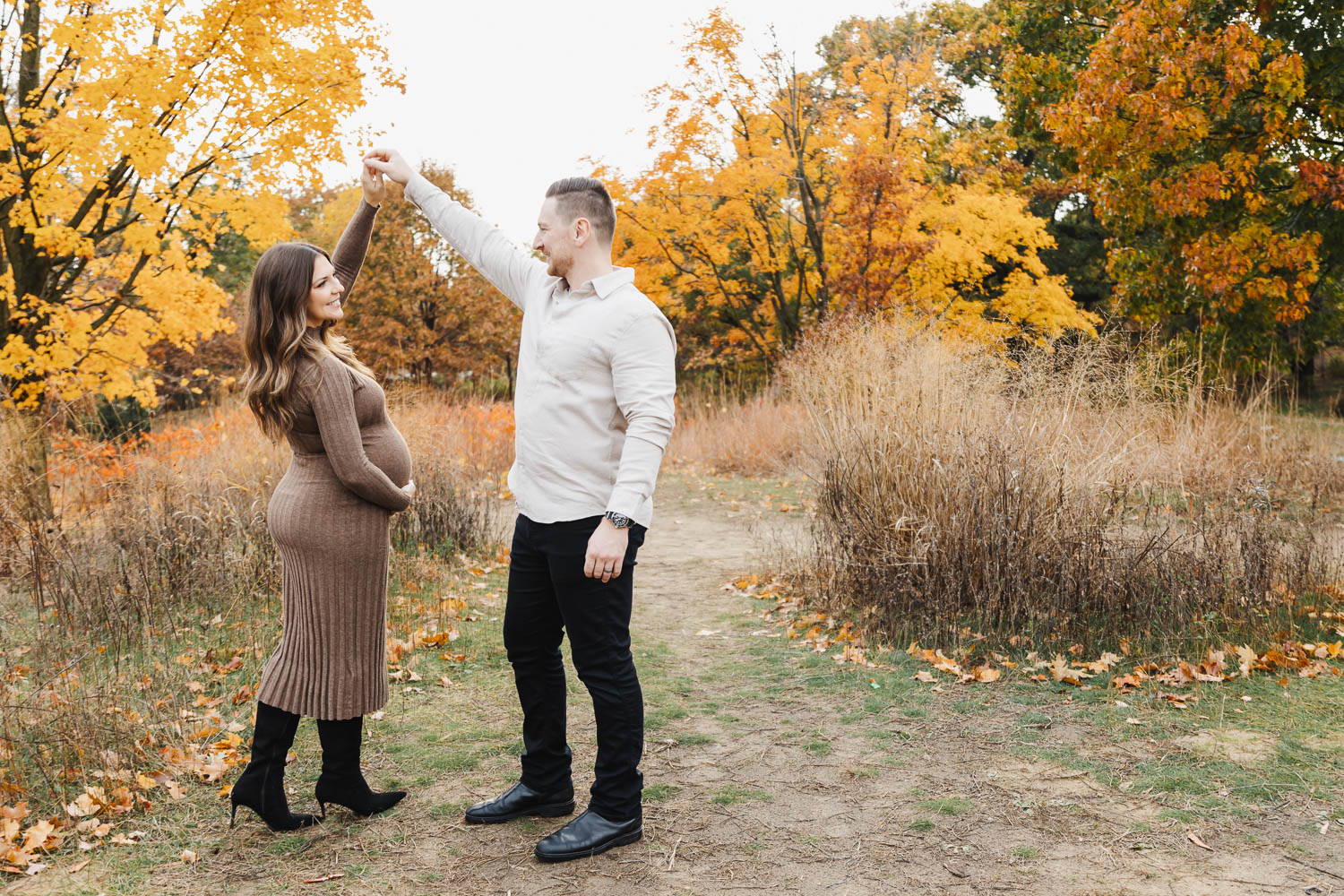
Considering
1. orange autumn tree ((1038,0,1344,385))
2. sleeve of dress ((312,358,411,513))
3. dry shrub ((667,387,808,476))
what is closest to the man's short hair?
sleeve of dress ((312,358,411,513))

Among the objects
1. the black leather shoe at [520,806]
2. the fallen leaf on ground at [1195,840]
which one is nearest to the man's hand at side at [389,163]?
the black leather shoe at [520,806]

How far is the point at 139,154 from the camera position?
7.81m

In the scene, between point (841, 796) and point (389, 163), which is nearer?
point (389, 163)

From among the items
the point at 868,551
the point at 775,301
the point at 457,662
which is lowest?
the point at 457,662

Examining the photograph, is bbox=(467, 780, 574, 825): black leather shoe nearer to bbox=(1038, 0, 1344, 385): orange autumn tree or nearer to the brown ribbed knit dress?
the brown ribbed knit dress

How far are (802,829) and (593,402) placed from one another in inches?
64.2

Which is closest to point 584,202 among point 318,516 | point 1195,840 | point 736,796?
point 318,516

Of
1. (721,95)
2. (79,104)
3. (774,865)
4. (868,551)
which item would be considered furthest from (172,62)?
(721,95)

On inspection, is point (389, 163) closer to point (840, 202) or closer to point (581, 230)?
point (581, 230)

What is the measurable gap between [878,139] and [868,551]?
1345 centimetres

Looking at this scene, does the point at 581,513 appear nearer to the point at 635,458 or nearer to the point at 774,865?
the point at 635,458

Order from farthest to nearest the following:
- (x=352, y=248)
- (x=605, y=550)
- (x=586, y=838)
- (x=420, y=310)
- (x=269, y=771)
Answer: (x=420, y=310) → (x=352, y=248) → (x=269, y=771) → (x=586, y=838) → (x=605, y=550)

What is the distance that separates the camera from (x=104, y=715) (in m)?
3.92

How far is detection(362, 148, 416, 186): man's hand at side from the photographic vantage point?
3.29 m
